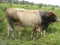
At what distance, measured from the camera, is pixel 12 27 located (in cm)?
1130

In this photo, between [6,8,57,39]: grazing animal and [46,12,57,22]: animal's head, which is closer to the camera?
[6,8,57,39]: grazing animal

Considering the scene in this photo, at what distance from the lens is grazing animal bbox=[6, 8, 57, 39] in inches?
441

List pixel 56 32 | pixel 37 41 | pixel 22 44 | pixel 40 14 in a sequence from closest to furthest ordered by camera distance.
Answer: pixel 22 44, pixel 37 41, pixel 40 14, pixel 56 32

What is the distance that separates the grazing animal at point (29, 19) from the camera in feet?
36.8

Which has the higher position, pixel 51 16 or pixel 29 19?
pixel 51 16

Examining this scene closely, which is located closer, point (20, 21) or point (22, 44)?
A: point (22, 44)

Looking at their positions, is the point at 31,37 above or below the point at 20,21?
below

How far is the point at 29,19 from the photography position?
1130 centimetres

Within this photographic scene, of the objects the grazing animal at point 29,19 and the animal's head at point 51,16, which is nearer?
the grazing animal at point 29,19

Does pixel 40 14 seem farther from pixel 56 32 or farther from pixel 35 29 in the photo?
pixel 56 32

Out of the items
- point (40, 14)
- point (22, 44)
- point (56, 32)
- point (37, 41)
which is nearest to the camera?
point (22, 44)

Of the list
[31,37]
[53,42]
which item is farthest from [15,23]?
[53,42]

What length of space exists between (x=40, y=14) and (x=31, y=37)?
1.12 m

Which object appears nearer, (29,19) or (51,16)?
(29,19)
